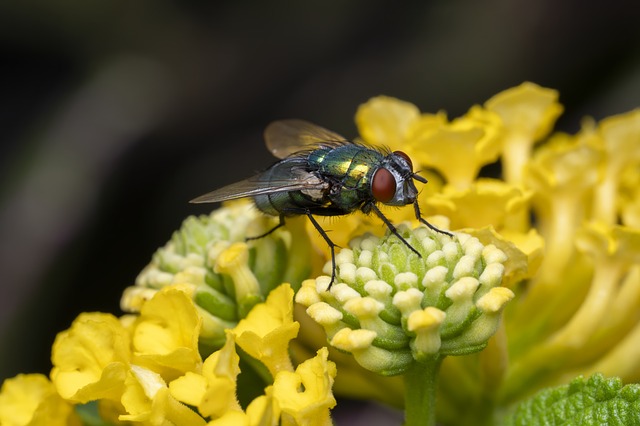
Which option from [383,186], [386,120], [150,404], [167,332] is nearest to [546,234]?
[386,120]

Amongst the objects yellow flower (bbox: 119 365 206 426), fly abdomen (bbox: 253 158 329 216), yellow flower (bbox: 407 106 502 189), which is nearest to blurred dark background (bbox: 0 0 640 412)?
yellow flower (bbox: 407 106 502 189)

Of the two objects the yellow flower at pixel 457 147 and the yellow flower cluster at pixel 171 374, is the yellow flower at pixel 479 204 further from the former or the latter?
the yellow flower cluster at pixel 171 374

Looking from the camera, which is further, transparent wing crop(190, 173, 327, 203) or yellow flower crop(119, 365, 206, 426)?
transparent wing crop(190, 173, 327, 203)

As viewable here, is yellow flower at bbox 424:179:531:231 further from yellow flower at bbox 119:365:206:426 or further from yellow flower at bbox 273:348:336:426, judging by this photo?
yellow flower at bbox 119:365:206:426

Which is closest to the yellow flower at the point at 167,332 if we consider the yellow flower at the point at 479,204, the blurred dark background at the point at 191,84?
the yellow flower at the point at 479,204

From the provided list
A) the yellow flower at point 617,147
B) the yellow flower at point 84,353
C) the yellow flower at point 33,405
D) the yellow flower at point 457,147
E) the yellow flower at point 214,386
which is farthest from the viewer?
the yellow flower at point 617,147

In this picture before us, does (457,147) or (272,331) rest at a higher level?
(457,147)

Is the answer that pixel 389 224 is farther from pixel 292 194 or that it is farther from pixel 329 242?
pixel 292 194
